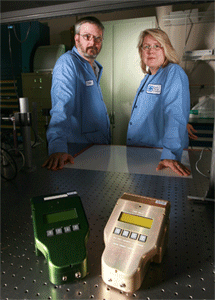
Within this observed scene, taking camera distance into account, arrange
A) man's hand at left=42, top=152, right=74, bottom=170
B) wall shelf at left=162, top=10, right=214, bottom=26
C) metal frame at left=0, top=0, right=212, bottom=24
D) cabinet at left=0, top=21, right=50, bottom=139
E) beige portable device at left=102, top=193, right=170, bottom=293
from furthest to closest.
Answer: cabinet at left=0, top=21, right=50, bottom=139, wall shelf at left=162, top=10, right=214, bottom=26, man's hand at left=42, top=152, right=74, bottom=170, metal frame at left=0, top=0, right=212, bottom=24, beige portable device at left=102, top=193, right=170, bottom=293

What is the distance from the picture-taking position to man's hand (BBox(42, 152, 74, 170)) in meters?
1.08

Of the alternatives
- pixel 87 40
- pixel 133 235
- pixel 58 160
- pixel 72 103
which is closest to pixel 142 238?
pixel 133 235

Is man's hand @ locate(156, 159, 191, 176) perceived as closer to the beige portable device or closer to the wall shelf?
the beige portable device

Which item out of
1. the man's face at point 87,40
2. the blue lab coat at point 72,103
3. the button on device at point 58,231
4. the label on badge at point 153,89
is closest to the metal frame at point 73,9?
the blue lab coat at point 72,103

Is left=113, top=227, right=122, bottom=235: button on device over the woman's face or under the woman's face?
under

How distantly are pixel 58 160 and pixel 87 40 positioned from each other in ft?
2.79

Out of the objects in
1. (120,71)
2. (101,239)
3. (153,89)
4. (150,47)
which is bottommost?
(101,239)

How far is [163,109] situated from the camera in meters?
1.48

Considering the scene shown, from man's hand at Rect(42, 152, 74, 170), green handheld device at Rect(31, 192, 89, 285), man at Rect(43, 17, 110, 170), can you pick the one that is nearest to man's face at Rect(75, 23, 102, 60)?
man at Rect(43, 17, 110, 170)

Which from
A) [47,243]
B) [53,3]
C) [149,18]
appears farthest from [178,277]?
[149,18]

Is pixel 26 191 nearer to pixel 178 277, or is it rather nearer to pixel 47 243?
pixel 47 243

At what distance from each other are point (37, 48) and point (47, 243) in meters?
1.95

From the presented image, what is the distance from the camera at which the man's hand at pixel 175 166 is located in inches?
38.5

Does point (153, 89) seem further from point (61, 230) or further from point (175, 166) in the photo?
point (61, 230)
